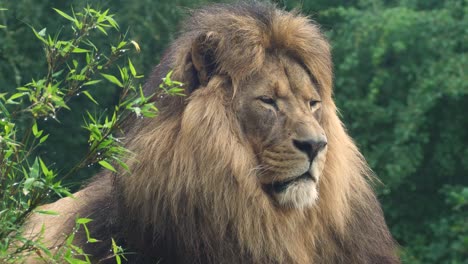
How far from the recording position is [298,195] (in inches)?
197

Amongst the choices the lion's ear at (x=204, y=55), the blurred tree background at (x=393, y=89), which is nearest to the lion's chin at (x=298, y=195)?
the lion's ear at (x=204, y=55)

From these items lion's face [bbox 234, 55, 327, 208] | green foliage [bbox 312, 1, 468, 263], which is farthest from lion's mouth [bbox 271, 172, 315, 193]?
green foliage [bbox 312, 1, 468, 263]

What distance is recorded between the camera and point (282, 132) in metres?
5.00

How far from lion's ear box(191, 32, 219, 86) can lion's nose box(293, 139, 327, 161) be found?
23.7 inches

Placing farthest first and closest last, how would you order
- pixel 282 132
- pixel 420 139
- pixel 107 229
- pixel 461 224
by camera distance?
pixel 420 139 → pixel 461 224 → pixel 107 229 → pixel 282 132

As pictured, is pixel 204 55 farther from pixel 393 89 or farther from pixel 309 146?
pixel 393 89

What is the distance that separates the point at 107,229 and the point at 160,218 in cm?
42

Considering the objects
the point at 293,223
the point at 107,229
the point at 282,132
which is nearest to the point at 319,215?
the point at 293,223

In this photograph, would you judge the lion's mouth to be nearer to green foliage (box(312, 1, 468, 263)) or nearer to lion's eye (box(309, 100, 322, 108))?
lion's eye (box(309, 100, 322, 108))

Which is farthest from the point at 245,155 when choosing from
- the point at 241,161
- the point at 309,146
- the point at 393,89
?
the point at 393,89

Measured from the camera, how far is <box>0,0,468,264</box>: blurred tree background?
1046 centimetres

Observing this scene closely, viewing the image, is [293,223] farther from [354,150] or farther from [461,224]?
[461,224]

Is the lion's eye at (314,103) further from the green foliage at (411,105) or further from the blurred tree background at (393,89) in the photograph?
the blurred tree background at (393,89)

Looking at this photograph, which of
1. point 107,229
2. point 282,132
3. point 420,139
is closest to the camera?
point 282,132
